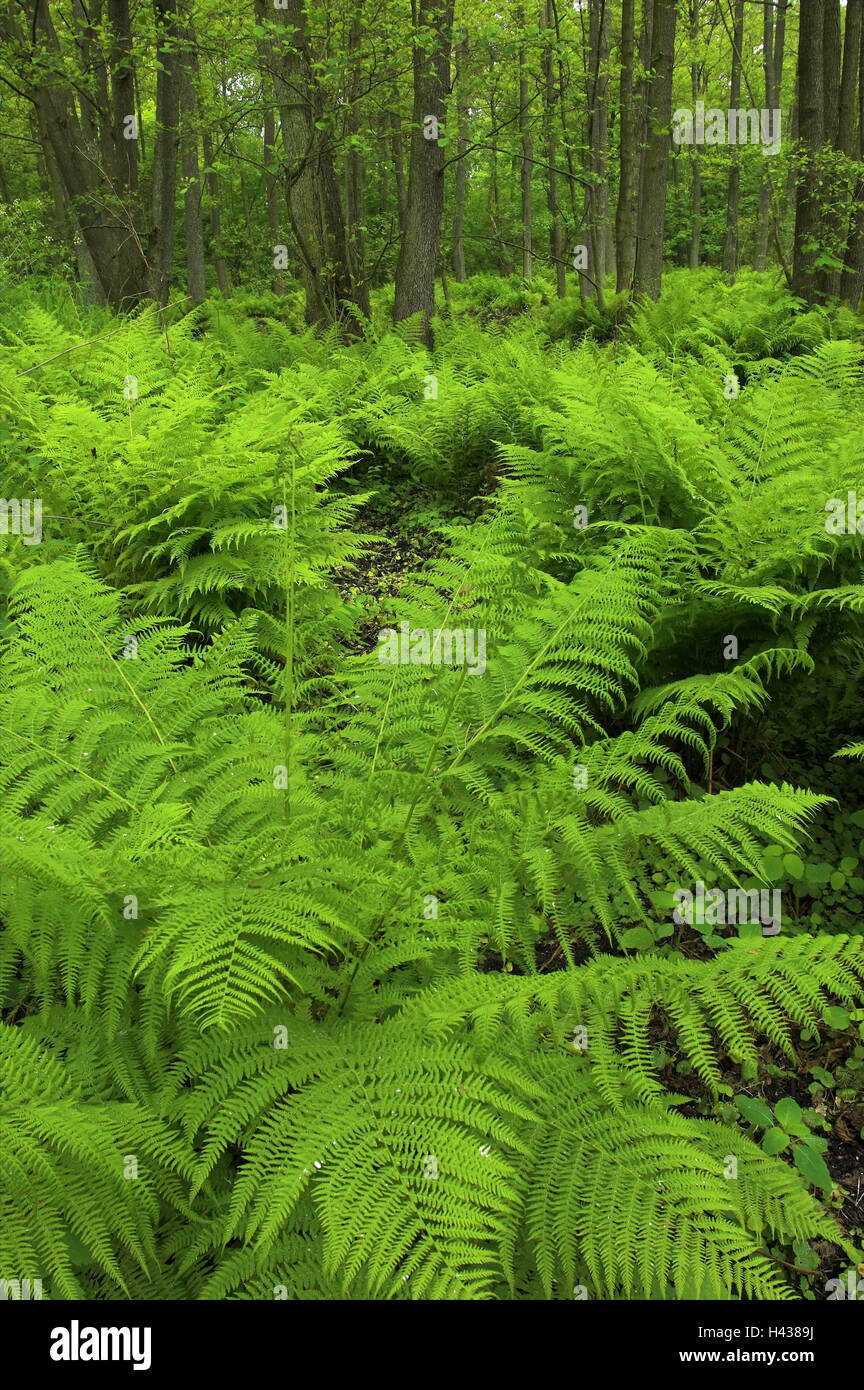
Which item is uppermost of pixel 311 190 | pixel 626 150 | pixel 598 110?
pixel 598 110

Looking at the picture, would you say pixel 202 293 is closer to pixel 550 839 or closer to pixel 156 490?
pixel 156 490

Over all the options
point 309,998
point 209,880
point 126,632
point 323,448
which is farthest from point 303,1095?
point 323,448

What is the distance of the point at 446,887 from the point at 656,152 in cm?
930

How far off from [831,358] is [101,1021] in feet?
15.5

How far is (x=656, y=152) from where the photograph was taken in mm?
8609

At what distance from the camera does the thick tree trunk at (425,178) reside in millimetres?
7254

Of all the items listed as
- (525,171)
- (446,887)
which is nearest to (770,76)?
(525,171)

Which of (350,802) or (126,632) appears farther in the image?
(126,632)

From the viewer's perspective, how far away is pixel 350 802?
6.86ft

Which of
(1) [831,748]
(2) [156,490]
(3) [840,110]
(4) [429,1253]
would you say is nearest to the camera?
(4) [429,1253]
